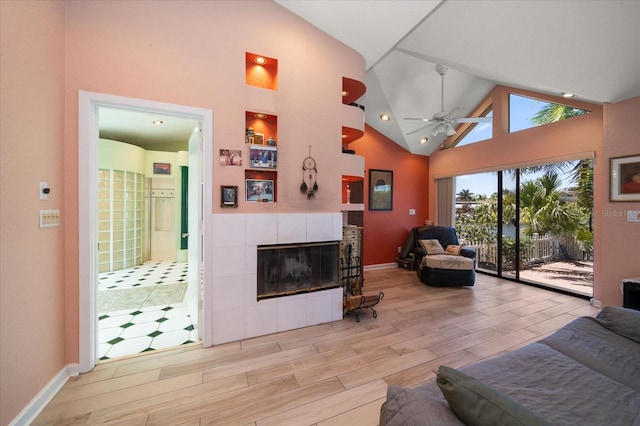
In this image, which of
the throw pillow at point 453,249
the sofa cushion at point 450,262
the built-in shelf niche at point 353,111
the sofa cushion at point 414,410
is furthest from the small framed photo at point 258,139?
the throw pillow at point 453,249

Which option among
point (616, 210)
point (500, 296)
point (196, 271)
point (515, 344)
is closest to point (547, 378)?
point (515, 344)

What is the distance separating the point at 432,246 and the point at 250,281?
3.76 metres

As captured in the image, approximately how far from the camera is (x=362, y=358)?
7.41ft

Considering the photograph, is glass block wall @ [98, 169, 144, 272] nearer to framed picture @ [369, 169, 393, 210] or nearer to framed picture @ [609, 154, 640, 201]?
framed picture @ [369, 169, 393, 210]

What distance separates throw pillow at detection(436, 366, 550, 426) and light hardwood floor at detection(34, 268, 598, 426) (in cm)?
93

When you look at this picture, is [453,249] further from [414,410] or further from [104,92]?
[104,92]

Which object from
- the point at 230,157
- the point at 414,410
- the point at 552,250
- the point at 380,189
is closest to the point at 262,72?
the point at 230,157

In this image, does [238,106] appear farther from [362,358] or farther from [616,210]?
[616,210]

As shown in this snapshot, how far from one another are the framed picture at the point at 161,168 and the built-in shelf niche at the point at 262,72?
4.56 metres

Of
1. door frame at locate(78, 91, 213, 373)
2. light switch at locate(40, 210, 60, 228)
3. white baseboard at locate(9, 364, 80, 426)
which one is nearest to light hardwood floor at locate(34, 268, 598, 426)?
white baseboard at locate(9, 364, 80, 426)

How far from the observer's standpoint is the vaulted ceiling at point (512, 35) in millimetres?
2508

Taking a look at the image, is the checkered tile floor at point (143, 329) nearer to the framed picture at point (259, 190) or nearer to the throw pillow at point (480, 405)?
the framed picture at point (259, 190)

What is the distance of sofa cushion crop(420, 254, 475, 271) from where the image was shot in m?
4.31

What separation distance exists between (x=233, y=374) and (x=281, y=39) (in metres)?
3.32
